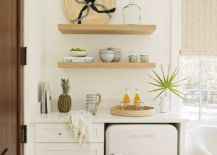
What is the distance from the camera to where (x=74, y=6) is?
237cm

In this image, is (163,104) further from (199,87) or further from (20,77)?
(20,77)

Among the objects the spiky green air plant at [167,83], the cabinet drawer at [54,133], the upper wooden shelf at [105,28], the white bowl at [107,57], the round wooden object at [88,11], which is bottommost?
the cabinet drawer at [54,133]

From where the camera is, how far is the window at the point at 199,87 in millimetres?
2594

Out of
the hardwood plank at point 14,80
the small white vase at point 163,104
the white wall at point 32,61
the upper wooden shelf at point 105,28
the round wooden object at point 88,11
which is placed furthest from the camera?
the round wooden object at point 88,11

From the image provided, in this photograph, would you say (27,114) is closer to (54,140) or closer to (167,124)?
(54,140)

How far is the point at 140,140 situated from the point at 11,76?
111 centimetres

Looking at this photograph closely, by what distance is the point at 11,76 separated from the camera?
4.78 ft

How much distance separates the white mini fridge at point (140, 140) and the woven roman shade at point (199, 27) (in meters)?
1.00

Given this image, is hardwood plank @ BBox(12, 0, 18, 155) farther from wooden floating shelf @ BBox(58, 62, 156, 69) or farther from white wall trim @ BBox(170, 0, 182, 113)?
white wall trim @ BBox(170, 0, 182, 113)

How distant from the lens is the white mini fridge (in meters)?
1.85

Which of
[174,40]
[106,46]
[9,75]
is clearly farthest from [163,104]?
[9,75]

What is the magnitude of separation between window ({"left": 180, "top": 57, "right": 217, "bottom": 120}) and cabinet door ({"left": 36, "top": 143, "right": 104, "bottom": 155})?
1.30 meters

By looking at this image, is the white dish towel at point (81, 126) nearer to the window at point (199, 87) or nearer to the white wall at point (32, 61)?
the white wall at point (32, 61)

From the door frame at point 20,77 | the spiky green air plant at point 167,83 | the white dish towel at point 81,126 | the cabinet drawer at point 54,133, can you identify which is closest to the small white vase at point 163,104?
the spiky green air plant at point 167,83
